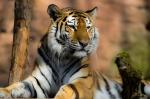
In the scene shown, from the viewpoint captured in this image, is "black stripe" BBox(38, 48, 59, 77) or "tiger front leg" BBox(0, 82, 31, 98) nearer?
"tiger front leg" BBox(0, 82, 31, 98)

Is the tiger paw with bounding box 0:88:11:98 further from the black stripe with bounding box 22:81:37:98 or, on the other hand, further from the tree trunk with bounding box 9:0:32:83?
the tree trunk with bounding box 9:0:32:83

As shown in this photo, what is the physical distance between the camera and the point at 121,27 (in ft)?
25.0

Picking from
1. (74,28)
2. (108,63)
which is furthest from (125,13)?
(74,28)

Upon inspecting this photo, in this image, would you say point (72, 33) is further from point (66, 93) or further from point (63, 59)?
point (66, 93)

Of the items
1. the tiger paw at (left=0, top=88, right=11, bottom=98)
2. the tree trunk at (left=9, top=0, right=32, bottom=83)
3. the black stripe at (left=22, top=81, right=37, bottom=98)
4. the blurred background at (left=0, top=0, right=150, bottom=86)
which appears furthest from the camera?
the blurred background at (left=0, top=0, right=150, bottom=86)

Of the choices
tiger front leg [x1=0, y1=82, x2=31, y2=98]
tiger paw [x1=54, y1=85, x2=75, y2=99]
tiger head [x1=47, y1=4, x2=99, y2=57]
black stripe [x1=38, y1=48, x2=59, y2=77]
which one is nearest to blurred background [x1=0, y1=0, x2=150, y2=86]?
black stripe [x1=38, y1=48, x2=59, y2=77]

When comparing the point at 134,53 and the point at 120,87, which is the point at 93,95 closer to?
the point at 120,87

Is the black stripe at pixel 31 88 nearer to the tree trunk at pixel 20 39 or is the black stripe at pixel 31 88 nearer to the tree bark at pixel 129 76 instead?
the tree trunk at pixel 20 39

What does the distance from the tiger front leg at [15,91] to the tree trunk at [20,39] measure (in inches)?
28.3

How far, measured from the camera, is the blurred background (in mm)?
7152

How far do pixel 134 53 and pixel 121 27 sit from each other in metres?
0.40

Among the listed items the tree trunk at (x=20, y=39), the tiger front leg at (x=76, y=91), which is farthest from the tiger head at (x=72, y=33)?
the tree trunk at (x=20, y=39)

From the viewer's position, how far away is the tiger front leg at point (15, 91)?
4359mm

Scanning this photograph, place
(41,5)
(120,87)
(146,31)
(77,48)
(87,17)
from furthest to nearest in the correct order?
(146,31), (41,5), (120,87), (87,17), (77,48)
